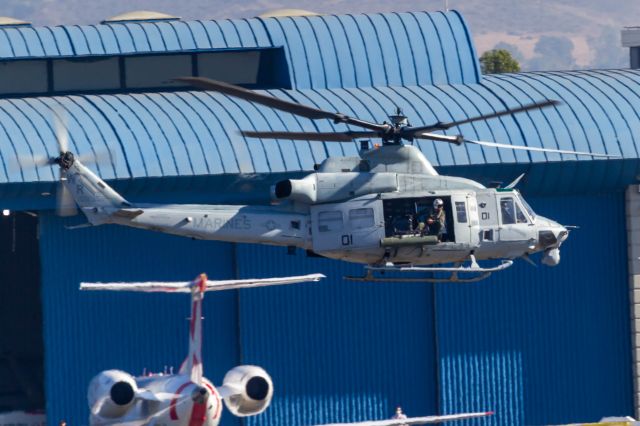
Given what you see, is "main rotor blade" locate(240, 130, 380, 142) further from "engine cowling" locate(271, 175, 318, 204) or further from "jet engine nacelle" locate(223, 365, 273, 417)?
"jet engine nacelle" locate(223, 365, 273, 417)

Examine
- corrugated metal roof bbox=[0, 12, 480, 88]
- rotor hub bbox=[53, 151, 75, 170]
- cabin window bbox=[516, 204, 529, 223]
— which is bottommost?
cabin window bbox=[516, 204, 529, 223]

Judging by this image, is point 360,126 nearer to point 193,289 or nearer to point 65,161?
point 193,289

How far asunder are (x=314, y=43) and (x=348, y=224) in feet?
47.3

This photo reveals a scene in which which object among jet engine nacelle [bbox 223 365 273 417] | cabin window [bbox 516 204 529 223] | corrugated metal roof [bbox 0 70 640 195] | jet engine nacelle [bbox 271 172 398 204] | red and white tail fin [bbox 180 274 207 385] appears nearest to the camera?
red and white tail fin [bbox 180 274 207 385]

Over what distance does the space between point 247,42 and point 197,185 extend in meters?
8.80

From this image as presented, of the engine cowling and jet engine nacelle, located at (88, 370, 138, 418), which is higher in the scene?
the engine cowling

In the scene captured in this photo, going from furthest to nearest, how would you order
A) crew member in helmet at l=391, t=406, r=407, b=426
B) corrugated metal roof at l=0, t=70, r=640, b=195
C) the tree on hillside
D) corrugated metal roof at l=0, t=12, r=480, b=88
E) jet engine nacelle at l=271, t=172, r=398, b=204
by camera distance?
the tree on hillside < corrugated metal roof at l=0, t=12, r=480, b=88 < corrugated metal roof at l=0, t=70, r=640, b=195 < crew member in helmet at l=391, t=406, r=407, b=426 < jet engine nacelle at l=271, t=172, r=398, b=204

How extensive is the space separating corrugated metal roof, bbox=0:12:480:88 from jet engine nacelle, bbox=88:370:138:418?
1632cm

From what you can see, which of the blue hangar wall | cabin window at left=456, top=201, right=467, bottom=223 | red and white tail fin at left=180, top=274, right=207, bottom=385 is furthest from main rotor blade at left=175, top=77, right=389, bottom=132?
the blue hangar wall

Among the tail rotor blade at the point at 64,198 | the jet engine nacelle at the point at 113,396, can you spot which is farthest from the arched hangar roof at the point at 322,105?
the jet engine nacelle at the point at 113,396

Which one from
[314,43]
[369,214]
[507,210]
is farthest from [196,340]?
[314,43]

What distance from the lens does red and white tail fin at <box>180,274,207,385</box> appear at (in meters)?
38.1

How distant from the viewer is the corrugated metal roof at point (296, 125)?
45.4 metres

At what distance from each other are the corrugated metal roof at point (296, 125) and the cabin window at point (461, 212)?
6741mm
